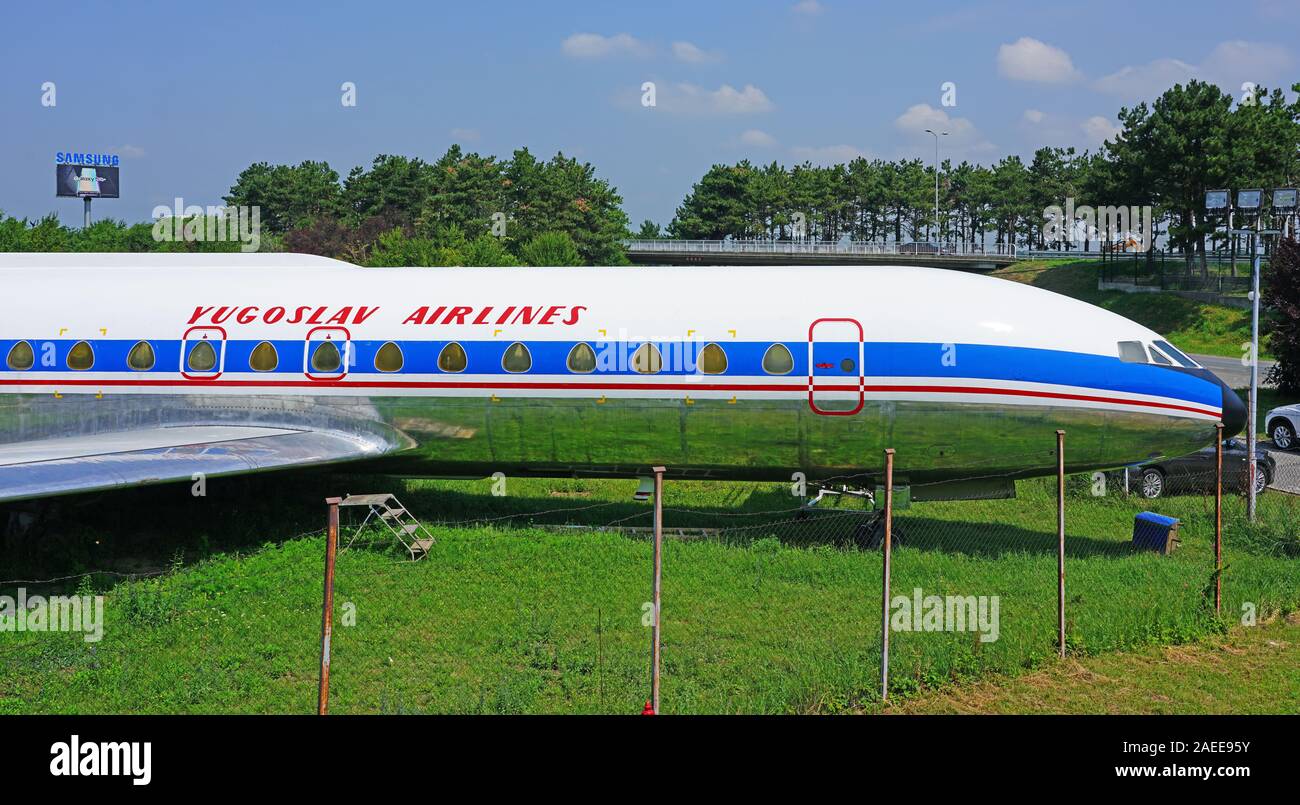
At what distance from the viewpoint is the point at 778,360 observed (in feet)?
58.5

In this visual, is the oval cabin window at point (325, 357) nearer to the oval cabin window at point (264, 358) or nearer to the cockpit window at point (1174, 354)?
the oval cabin window at point (264, 358)

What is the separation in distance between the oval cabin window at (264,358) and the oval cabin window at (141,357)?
1.94 meters

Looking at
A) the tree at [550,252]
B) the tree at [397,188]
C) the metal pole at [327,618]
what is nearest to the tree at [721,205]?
the tree at [397,188]

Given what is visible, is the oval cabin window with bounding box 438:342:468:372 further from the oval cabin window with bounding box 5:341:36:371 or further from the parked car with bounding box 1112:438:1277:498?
the parked car with bounding box 1112:438:1277:498

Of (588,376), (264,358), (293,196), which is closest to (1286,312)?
(588,376)

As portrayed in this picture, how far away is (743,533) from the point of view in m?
19.0

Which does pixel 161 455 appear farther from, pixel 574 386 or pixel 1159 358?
pixel 1159 358

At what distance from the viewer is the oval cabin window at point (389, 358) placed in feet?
62.2

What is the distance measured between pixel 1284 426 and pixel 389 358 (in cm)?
2714

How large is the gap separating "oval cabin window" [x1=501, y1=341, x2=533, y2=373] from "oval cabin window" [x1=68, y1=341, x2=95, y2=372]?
783cm

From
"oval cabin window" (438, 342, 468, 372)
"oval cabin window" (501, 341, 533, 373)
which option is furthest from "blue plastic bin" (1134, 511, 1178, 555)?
"oval cabin window" (438, 342, 468, 372)

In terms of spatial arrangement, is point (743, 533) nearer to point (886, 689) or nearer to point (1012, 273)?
point (886, 689)

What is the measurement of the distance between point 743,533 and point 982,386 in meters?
4.85

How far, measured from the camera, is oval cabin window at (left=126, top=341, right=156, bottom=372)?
19656mm
